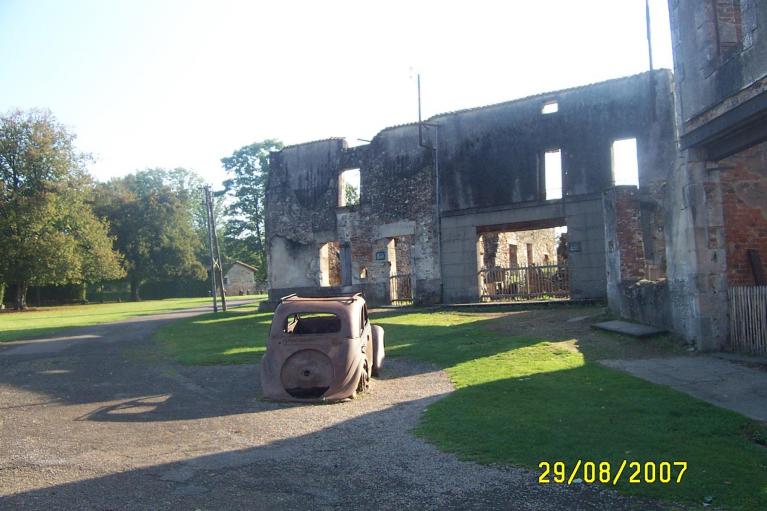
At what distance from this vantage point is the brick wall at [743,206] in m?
10.8

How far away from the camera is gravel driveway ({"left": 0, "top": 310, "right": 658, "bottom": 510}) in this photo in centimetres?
464

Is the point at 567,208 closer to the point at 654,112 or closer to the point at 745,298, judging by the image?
the point at 654,112

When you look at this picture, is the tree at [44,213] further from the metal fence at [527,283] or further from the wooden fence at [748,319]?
the wooden fence at [748,319]

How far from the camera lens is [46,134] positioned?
4834 cm

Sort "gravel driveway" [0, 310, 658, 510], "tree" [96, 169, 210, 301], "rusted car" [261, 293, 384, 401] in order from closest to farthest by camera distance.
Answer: "gravel driveway" [0, 310, 658, 510] < "rusted car" [261, 293, 384, 401] < "tree" [96, 169, 210, 301]

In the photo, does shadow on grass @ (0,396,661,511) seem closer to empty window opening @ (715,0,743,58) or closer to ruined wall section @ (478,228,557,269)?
empty window opening @ (715,0,743,58)

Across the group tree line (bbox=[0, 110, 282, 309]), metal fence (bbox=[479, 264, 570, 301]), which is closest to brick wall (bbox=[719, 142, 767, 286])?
metal fence (bbox=[479, 264, 570, 301])

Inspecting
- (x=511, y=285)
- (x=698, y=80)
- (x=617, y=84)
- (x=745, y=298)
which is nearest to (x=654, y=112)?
(x=617, y=84)

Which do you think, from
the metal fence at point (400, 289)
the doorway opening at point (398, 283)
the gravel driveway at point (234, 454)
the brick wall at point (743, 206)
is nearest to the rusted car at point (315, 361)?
the gravel driveway at point (234, 454)

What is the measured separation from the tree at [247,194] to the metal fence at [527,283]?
112 ft

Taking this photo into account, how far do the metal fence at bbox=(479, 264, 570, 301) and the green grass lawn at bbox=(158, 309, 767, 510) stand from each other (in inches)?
341

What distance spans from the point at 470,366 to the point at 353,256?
1618 centimetres

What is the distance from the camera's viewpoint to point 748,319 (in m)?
9.88

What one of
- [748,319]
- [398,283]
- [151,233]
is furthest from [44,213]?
[748,319]
